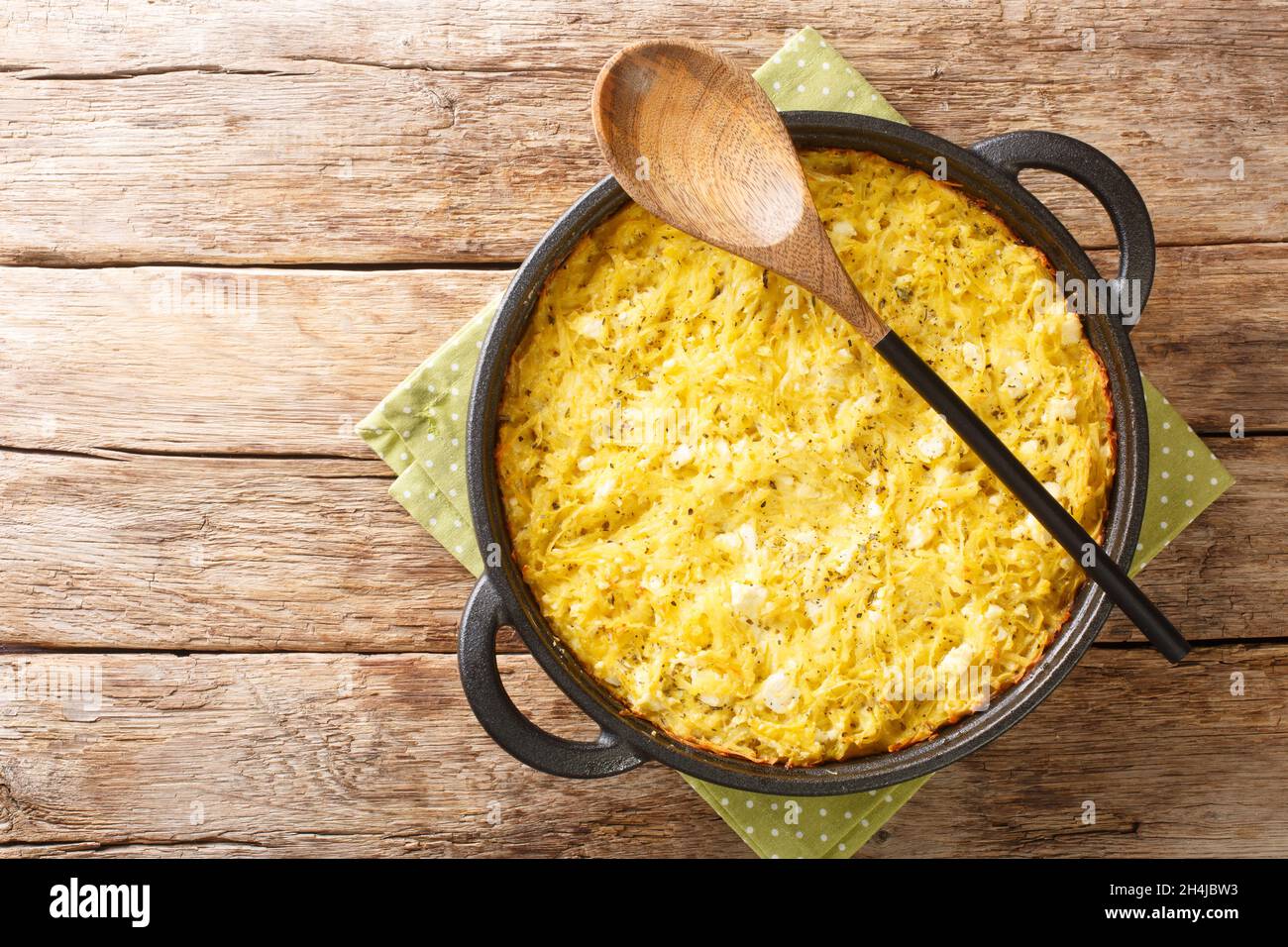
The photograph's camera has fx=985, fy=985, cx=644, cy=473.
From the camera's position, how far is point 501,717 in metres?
2.08

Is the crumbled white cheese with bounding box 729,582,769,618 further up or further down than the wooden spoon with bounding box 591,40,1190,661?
further down

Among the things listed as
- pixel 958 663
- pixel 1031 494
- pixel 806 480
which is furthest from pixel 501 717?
pixel 1031 494

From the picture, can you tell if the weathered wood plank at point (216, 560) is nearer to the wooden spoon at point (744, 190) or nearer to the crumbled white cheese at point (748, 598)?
the crumbled white cheese at point (748, 598)

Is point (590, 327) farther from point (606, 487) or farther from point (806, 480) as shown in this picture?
point (806, 480)

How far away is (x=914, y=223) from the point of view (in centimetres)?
210

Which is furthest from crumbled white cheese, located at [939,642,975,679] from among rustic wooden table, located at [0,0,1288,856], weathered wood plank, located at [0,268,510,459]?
weathered wood plank, located at [0,268,510,459]

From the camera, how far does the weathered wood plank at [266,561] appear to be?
2514 mm

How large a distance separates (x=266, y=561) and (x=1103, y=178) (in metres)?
2.19

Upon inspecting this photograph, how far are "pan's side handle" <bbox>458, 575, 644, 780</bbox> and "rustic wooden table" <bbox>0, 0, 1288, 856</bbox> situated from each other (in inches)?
17.0

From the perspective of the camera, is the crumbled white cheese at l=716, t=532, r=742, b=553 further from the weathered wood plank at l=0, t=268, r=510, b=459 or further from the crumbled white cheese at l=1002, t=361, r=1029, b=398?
the weathered wood plank at l=0, t=268, r=510, b=459

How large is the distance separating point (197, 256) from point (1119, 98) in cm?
245

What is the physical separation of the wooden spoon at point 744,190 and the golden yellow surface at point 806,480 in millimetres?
143

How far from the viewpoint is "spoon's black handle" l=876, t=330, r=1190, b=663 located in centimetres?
190

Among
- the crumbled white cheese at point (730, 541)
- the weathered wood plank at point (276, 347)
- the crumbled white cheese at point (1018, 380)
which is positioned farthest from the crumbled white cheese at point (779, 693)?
the weathered wood plank at point (276, 347)
